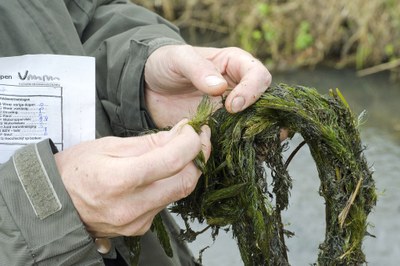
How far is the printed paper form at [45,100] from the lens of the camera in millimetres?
1418

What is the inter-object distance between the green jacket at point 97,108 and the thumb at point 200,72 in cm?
17

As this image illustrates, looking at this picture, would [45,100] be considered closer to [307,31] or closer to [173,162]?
[173,162]

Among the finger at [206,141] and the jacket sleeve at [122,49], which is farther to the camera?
the jacket sleeve at [122,49]

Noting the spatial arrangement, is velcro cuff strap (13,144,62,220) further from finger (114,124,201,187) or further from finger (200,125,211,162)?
finger (200,125,211,162)

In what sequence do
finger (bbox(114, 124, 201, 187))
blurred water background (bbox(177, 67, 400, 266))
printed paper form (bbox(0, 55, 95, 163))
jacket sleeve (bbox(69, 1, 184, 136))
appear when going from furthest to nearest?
1. blurred water background (bbox(177, 67, 400, 266))
2. jacket sleeve (bbox(69, 1, 184, 136))
3. printed paper form (bbox(0, 55, 95, 163))
4. finger (bbox(114, 124, 201, 187))

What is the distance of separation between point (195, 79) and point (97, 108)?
424 millimetres

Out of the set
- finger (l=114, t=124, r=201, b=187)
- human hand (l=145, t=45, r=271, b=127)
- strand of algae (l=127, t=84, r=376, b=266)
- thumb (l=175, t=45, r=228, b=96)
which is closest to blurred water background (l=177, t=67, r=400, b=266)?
strand of algae (l=127, t=84, r=376, b=266)

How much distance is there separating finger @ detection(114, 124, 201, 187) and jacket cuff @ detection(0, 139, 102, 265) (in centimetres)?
15

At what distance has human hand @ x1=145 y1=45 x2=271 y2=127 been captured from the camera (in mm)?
1357

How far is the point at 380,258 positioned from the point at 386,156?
0.80 meters

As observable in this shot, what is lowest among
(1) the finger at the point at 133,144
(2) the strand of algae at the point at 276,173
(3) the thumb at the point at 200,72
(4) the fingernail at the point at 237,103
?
(2) the strand of algae at the point at 276,173

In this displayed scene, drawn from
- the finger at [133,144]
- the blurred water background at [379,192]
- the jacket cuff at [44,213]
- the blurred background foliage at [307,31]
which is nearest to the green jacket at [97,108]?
the jacket cuff at [44,213]

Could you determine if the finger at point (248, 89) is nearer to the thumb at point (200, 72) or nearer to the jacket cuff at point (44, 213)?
the thumb at point (200, 72)

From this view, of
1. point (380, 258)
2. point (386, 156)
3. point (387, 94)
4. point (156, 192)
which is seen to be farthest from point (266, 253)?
point (387, 94)
